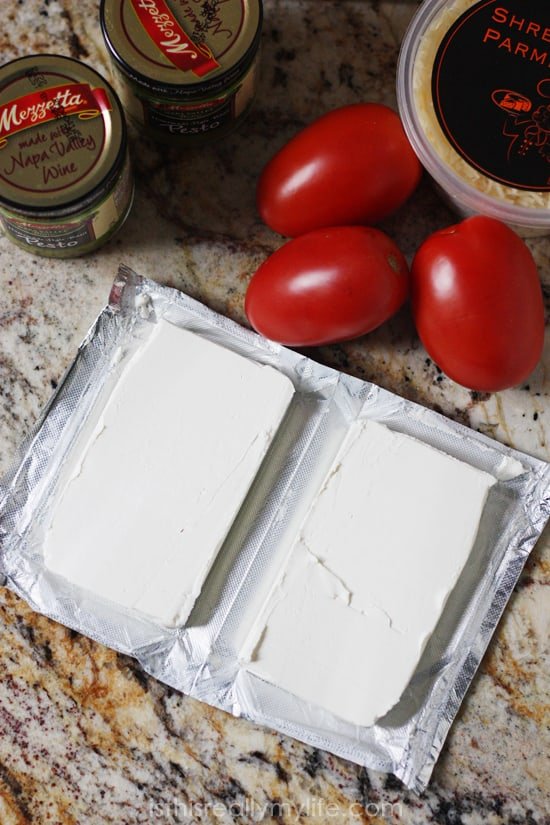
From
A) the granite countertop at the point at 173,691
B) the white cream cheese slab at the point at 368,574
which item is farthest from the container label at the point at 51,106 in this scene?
the white cream cheese slab at the point at 368,574

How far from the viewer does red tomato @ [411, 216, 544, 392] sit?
96 cm

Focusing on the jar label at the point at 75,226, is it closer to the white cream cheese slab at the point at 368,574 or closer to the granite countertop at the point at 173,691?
the granite countertop at the point at 173,691

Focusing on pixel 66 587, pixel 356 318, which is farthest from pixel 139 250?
pixel 66 587

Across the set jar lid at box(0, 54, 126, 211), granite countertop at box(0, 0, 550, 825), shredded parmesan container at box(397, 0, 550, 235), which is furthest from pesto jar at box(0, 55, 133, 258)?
shredded parmesan container at box(397, 0, 550, 235)

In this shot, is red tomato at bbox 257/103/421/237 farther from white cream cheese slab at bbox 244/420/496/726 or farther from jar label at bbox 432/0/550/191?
white cream cheese slab at bbox 244/420/496/726

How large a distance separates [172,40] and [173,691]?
0.79 m

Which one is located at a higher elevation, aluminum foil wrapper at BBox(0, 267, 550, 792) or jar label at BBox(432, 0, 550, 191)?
jar label at BBox(432, 0, 550, 191)

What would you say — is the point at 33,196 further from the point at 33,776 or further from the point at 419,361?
the point at 33,776

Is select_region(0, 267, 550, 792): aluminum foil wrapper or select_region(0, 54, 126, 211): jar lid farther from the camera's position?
select_region(0, 267, 550, 792): aluminum foil wrapper

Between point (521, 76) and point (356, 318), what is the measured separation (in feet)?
1.24

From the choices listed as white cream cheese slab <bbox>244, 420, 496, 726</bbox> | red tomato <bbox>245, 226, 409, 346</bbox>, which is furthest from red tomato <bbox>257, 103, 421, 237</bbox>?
white cream cheese slab <bbox>244, 420, 496, 726</bbox>

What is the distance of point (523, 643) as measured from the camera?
1075 millimetres

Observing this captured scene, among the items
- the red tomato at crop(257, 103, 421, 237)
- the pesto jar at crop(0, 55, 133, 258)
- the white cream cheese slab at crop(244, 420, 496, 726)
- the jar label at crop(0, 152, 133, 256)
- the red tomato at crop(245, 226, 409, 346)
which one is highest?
the pesto jar at crop(0, 55, 133, 258)

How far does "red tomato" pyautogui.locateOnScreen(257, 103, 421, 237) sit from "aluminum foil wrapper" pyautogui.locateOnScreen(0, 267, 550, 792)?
7.1 inches
